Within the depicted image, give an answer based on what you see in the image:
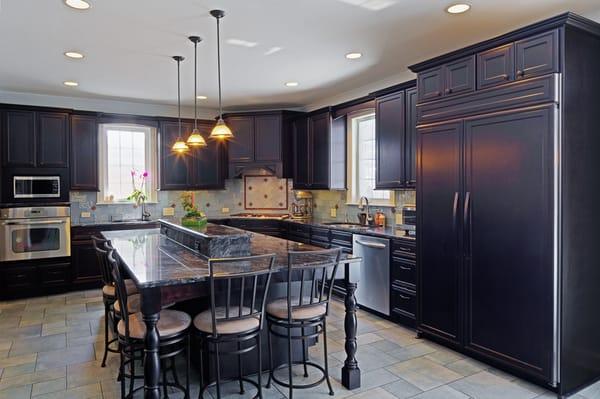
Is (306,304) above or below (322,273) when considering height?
below

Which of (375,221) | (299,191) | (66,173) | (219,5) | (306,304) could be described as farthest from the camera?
(299,191)

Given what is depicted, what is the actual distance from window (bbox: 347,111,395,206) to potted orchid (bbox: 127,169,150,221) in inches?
126

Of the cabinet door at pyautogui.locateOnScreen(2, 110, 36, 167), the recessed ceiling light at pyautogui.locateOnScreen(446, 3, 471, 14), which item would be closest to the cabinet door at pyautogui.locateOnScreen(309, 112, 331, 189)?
the recessed ceiling light at pyautogui.locateOnScreen(446, 3, 471, 14)

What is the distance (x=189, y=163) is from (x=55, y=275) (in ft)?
8.03

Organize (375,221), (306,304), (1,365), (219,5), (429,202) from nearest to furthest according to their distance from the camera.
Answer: (306,304)
(219,5)
(1,365)
(429,202)
(375,221)

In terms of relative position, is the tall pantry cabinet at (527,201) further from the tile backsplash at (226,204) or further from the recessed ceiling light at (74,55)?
the recessed ceiling light at (74,55)

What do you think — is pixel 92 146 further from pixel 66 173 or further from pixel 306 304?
pixel 306 304

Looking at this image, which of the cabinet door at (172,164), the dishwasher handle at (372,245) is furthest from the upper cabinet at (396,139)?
the cabinet door at (172,164)

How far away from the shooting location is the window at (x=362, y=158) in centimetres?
554

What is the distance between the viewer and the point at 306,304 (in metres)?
2.76

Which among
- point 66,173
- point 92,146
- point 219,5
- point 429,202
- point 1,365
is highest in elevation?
point 219,5

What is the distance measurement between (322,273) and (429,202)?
1344mm

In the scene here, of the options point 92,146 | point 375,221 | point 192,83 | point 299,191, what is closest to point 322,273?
point 375,221

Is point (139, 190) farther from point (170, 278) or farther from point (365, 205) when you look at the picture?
point (170, 278)
